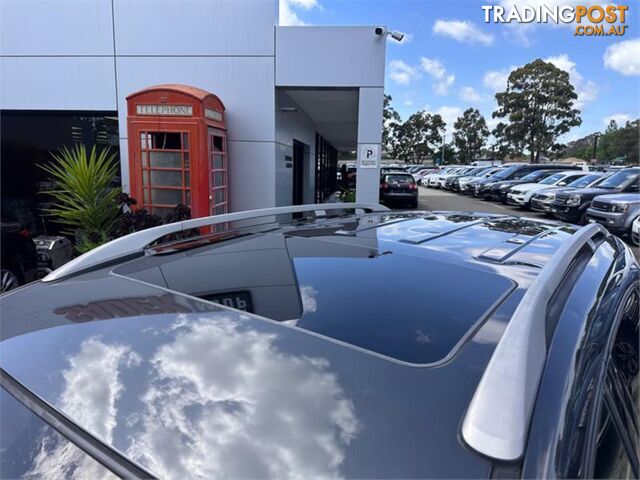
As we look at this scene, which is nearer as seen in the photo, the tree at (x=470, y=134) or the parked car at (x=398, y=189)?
the parked car at (x=398, y=189)

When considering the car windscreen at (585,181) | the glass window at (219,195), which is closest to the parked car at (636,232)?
the car windscreen at (585,181)

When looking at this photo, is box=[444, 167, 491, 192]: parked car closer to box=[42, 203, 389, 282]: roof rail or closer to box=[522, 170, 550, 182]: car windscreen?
box=[522, 170, 550, 182]: car windscreen

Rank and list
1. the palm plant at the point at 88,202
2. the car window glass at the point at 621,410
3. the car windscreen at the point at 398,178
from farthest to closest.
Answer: the car windscreen at the point at 398,178 → the palm plant at the point at 88,202 → the car window glass at the point at 621,410

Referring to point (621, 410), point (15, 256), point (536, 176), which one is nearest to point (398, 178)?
point (536, 176)

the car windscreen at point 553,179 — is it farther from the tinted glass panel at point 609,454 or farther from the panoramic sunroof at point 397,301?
the tinted glass panel at point 609,454

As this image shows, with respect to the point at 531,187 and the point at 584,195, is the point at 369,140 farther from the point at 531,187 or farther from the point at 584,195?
the point at 531,187

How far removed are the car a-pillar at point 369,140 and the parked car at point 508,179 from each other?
47.8 feet

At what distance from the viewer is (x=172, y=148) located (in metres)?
6.83

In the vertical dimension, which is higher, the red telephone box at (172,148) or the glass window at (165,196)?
the red telephone box at (172,148)

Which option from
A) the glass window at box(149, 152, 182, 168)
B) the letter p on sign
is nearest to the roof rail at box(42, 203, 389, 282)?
the glass window at box(149, 152, 182, 168)

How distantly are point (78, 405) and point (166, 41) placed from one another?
26.3 ft

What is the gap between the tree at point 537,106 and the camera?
44.6 metres

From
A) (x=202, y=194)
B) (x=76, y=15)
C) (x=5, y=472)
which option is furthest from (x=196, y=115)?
(x=5, y=472)

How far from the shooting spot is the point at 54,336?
1.37 m
